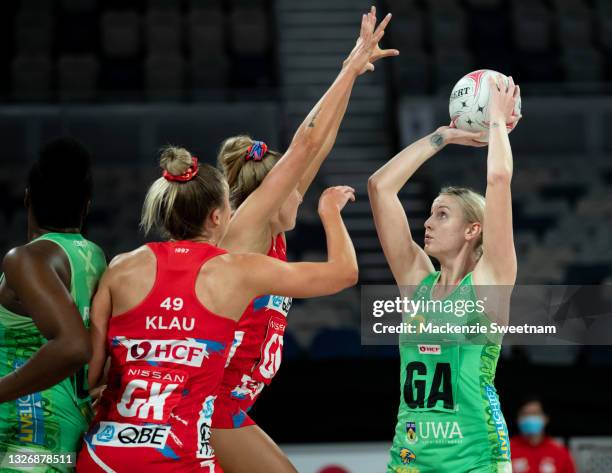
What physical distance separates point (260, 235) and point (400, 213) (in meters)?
0.64

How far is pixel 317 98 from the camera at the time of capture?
1254 centimetres

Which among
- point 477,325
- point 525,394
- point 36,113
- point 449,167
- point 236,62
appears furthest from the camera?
point 236,62

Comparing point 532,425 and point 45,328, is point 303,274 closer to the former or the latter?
point 45,328

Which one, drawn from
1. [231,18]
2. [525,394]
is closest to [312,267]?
[525,394]

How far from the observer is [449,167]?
36.3 feet

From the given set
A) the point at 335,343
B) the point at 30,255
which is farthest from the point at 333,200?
the point at 335,343

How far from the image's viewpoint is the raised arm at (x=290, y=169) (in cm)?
357

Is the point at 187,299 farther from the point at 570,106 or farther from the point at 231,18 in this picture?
the point at 231,18

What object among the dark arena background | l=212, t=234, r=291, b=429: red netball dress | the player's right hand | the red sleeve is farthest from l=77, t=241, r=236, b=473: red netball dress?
the dark arena background

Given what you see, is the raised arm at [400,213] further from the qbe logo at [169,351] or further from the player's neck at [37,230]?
the player's neck at [37,230]

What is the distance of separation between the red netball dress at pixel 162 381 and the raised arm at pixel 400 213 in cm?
107

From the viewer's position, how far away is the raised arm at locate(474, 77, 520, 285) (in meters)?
3.54

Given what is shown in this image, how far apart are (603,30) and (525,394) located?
28.6 feet

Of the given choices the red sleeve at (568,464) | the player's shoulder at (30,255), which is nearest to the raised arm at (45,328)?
the player's shoulder at (30,255)
